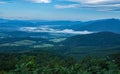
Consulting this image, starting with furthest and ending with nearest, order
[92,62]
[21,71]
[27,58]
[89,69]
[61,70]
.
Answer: [27,58], [92,62], [89,69], [61,70], [21,71]

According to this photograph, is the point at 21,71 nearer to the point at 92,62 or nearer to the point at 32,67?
the point at 32,67

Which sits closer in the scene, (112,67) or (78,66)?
(112,67)

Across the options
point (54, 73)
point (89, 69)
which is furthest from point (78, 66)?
point (54, 73)

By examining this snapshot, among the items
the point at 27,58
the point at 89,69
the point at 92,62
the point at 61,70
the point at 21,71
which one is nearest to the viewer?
the point at 21,71

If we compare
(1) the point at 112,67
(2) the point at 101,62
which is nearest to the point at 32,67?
(1) the point at 112,67

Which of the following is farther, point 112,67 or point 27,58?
point 27,58

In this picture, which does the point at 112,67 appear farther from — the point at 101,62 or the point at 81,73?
the point at 101,62

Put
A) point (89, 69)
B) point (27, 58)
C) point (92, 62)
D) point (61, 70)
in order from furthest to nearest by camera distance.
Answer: point (27, 58) → point (92, 62) → point (89, 69) → point (61, 70)

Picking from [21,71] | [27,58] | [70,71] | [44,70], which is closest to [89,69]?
[70,71]
